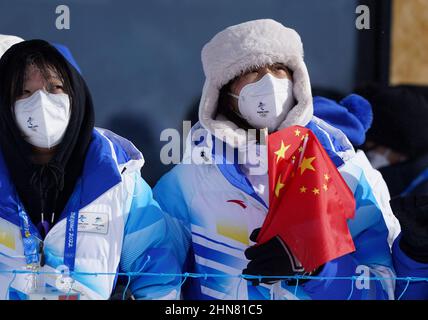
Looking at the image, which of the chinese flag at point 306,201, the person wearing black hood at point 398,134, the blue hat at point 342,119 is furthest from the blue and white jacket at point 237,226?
the person wearing black hood at point 398,134

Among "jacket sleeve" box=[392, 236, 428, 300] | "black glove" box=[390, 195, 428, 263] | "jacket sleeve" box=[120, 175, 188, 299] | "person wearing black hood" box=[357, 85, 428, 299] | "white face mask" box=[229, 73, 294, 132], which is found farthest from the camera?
"person wearing black hood" box=[357, 85, 428, 299]

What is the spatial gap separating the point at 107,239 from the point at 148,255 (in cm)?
15

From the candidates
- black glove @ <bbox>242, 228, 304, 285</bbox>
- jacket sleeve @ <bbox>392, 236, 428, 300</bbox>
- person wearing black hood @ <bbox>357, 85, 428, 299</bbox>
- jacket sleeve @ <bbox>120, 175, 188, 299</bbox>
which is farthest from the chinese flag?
person wearing black hood @ <bbox>357, 85, 428, 299</bbox>

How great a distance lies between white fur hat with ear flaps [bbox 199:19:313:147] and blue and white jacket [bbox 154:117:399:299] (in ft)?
0.31

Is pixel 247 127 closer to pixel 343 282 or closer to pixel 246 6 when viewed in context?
pixel 343 282

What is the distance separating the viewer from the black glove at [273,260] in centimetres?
313

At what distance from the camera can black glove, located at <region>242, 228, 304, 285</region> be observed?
123 inches

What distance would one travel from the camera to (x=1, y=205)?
3191 mm

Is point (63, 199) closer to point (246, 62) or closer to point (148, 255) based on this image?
point (148, 255)

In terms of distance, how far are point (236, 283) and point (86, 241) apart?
514 mm

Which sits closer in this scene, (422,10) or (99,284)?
(99,284)

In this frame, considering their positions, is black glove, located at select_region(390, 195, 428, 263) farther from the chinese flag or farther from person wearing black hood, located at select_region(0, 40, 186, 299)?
person wearing black hood, located at select_region(0, 40, 186, 299)
